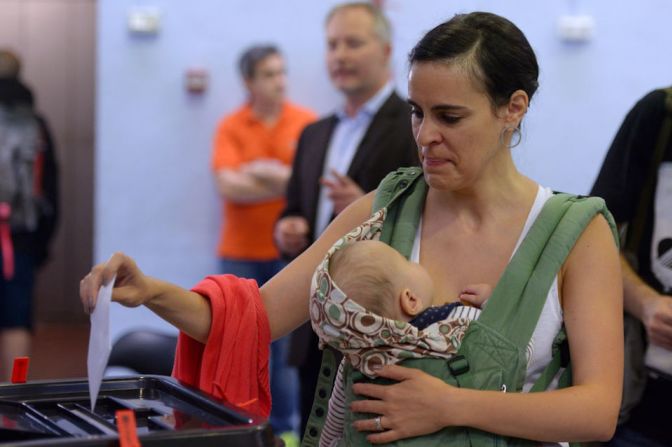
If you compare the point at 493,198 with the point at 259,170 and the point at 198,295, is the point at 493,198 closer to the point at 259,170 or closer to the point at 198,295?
the point at 198,295

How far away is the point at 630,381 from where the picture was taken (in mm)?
2709

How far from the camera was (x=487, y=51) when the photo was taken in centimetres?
218

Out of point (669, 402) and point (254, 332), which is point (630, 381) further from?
point (254, 332)

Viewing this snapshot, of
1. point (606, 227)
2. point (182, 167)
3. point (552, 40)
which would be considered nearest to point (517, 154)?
point (552, 40)

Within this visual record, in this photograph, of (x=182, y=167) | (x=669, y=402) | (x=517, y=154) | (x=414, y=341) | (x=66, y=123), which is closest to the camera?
(x=414, y=341)

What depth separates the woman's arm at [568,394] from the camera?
2.00m

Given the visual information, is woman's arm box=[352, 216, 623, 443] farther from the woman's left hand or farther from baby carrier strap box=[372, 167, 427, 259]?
baby carrier strap box=[372, 167, 427, 259]

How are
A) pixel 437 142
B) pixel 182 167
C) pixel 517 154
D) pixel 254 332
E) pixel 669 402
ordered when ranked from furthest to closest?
pixel 182 167 < pixel 517 154 < pixel 669 402 < pixel 254 332 < pixel 437 142

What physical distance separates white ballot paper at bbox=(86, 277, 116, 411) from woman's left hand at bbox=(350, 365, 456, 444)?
0.49 metres

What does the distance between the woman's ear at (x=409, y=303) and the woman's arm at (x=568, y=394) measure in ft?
0.34

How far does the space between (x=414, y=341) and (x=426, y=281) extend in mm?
157

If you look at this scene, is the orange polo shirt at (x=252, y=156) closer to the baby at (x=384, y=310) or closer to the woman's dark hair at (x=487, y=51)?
→ the woman's dark hair at (x=487, y=51)

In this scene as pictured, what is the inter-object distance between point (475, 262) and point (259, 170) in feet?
13.5

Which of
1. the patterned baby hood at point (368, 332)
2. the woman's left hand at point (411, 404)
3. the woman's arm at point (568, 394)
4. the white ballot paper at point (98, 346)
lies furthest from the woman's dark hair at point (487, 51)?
the white ballot paper at point (98, 346)
